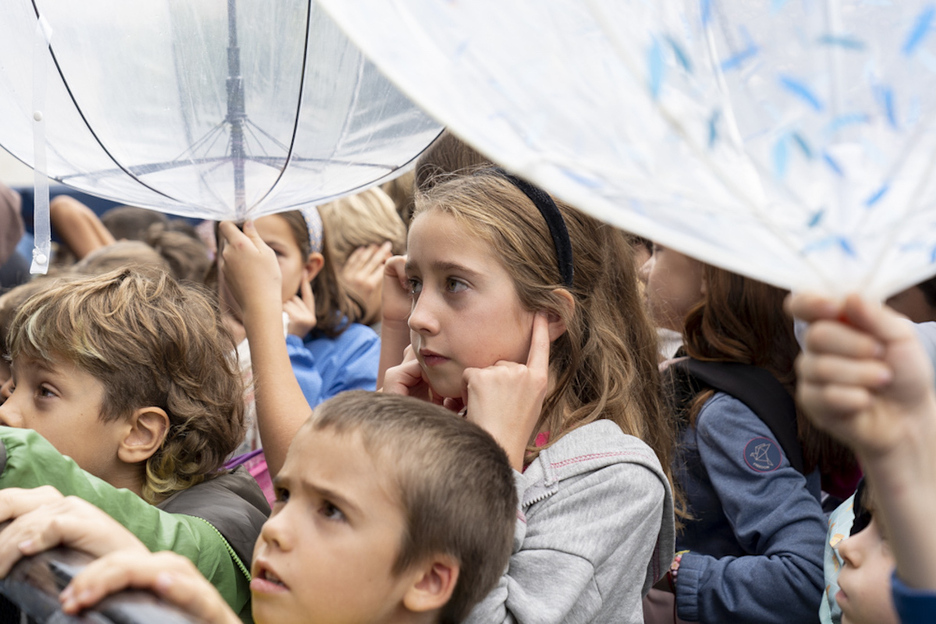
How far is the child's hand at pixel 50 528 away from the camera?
93 cm

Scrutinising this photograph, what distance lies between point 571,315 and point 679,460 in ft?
2.43

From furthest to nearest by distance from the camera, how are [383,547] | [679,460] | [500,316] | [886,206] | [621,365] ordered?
[679,460]
[621,365]
[500,316]
[383,547]
[886,206]

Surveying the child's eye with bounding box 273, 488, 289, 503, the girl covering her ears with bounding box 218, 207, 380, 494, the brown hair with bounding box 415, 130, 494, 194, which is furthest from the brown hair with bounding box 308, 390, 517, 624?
the girl covering her ears with bounding box 218, 207, 380, 494

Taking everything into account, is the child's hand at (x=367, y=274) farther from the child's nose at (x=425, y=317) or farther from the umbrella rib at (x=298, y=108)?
the child's nose at (x=425, y=317)

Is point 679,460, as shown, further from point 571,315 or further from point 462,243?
point 462,243

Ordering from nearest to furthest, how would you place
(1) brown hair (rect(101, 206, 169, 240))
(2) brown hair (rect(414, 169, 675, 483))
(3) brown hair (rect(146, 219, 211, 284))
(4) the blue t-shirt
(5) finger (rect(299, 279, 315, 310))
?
1. (2) brown hair (rect(414, 169, 675, 483))
2. (4) the blue t-shirt
3. (5) finger (rect(299, 279, 315, 310))
4. (3) brown hair (rect(146, 219, 211, 284))
5. (1) brown hair (rect(101, 206, 169, 240))

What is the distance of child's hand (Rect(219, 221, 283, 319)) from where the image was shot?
2.00m

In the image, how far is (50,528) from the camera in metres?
0.96

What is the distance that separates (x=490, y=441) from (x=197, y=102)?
89 cm

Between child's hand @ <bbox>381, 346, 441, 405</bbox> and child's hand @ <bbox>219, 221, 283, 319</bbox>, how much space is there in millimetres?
356

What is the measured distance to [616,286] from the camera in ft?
6.54

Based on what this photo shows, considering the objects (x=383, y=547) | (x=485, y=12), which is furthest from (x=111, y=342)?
(x=485, y=12)

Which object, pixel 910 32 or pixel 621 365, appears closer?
pixel 910 32

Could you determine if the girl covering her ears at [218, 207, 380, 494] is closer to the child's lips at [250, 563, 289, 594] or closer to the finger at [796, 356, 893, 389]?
the child's lips at [250, 563, 289, 594]
